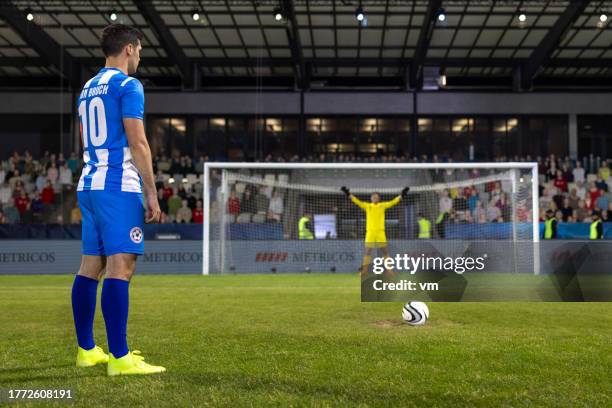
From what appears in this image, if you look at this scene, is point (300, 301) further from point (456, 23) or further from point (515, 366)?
point (456, 23)

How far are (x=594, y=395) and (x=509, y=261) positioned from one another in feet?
13.1

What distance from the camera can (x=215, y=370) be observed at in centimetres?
398

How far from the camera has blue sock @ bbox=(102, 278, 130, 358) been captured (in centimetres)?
383

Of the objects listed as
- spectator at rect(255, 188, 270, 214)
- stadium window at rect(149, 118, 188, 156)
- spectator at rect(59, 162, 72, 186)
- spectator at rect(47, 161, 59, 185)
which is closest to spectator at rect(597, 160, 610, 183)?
spectator at rect(255, 188, 270, 214)

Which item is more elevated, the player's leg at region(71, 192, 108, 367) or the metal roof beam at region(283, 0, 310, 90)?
the metal roof beam at region(283, 0, 310, 90)

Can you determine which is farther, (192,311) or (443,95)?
(443,95)

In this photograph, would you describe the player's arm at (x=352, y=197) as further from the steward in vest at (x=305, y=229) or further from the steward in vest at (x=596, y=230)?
the steward in vest at (x=596, y=230)

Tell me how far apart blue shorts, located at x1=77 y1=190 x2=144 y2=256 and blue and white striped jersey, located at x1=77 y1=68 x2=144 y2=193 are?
5 cm

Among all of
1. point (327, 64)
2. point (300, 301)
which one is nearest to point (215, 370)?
point (300, 301)

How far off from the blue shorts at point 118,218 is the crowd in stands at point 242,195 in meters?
14.5

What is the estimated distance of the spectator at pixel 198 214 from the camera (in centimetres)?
2052

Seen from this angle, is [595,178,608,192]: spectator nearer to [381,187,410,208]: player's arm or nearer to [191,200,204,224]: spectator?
[381,187,410,208]: player's arm

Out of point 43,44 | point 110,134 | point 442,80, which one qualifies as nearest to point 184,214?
point 43,44

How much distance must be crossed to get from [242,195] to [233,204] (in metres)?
0.43
